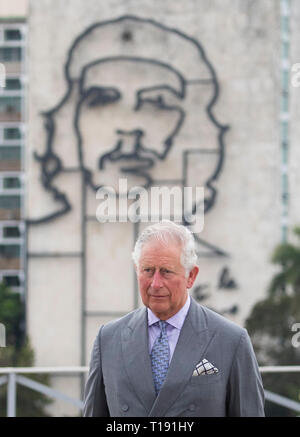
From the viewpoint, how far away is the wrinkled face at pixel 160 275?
1.46 m

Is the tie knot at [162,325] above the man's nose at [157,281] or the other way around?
the other way around

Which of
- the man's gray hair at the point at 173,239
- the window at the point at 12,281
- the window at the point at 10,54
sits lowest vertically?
the window at the point at 12,281

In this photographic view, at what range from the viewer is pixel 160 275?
1.46m

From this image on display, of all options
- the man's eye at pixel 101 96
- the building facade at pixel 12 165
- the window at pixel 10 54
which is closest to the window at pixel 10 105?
the building facade at pixel 12 165

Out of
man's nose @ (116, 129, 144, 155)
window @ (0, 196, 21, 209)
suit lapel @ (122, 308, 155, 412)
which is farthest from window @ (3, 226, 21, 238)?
suit lapel @ (122, 308, 155, 412)

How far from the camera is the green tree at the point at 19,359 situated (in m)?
17.5

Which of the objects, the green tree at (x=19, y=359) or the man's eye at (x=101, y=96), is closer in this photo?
the man's eye at (x=101, y=96)

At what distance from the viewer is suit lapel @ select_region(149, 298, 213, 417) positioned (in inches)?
56.9

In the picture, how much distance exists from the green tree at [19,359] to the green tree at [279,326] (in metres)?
4.51

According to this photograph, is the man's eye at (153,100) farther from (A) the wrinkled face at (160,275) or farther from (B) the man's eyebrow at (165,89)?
(A) the wrinkled face at (160,275)

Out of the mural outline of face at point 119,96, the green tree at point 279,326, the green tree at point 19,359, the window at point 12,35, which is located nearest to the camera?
the mural outline of face at point 119,96

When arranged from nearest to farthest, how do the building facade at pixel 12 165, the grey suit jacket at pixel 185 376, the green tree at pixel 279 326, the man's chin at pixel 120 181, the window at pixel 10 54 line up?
the grey suit jacket at pixel 185 376 → the man's chin at pixel 120 181 → the green tree at pixel 279 326 → the window at pixel 10 54 → the building facade at pixel 12 165
